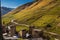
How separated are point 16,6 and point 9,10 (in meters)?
0.15

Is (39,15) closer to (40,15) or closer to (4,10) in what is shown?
(40,15)

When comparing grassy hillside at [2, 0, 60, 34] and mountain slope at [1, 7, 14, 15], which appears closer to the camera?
grassy hillside at [2, 0, 60, 34]

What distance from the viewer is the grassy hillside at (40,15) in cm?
444

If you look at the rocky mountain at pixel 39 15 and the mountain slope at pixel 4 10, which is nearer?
the rocky mountain at pixel 39 15

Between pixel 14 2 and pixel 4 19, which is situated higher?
pixel 14 2

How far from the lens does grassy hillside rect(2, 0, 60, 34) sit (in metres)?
4.44

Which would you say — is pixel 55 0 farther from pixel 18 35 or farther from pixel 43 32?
pixel 18 35

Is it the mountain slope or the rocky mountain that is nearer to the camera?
the rocky mountain

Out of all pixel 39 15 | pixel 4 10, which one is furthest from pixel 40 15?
pixel 4 10

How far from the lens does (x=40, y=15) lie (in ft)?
14.8

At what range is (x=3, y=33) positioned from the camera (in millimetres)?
4629

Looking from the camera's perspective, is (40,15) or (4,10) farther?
(4,10)

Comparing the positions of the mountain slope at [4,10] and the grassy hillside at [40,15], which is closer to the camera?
the grassy hillside at [40,15]

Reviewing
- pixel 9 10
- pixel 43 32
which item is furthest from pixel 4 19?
pixel 43 32
